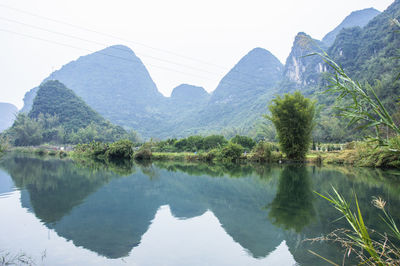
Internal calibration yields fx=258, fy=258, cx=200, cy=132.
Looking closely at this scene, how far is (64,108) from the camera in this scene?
256 ft

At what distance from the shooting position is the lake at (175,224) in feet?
13.7

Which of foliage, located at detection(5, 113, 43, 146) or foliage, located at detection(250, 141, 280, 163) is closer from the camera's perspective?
foliage, located at detection(250, 141, 280, 163)

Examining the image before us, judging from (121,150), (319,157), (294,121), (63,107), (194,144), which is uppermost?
(63,107)

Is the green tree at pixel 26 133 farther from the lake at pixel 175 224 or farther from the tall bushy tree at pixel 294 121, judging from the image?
the tall bushy tree at pixel 294 121

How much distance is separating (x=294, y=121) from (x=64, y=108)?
249 ft

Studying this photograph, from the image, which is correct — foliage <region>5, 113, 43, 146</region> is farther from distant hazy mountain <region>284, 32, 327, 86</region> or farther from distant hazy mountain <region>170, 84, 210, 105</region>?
distant hazy mountain <region>170, 84, 210, 105</region>

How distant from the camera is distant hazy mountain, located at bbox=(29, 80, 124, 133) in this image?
73438 millimetres

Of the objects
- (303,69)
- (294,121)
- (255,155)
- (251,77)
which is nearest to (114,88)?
(251,77)

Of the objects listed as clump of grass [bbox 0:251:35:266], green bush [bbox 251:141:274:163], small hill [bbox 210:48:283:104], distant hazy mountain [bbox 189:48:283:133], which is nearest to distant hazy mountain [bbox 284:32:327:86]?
distant hazy mountain [bbox 189:48:283:133]

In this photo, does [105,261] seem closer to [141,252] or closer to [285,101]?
[141,252]

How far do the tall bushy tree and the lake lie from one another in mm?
10758

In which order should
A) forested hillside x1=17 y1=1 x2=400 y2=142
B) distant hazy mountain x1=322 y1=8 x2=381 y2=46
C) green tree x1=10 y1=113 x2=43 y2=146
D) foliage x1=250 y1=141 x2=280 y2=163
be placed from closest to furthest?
foliage x1=250 y1=141 x2=280 y2=163 → green tree x1=10 y1=113 x2=43 y2=146 → forested hillside x1=17 y1=1 x2=400 y2=142 → distant hazy mountain x1=322 y1=8 x2=381 y2=46

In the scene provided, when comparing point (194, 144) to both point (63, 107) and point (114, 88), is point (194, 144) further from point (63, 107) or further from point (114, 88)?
point (114, 88)

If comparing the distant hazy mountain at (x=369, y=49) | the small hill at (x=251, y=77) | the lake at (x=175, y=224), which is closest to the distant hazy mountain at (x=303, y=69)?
the distant hazy mountain at (x=369, y=49)
